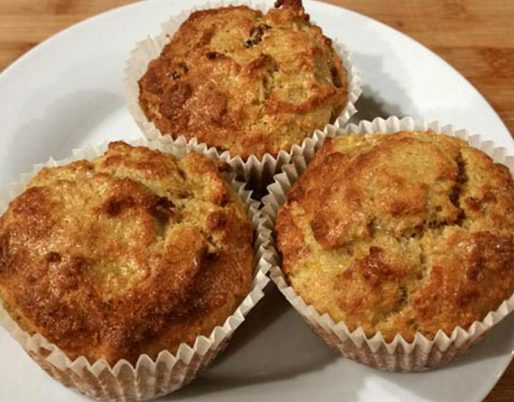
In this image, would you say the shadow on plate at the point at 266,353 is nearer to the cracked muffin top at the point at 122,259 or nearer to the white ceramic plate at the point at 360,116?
the white ceramic plate at the point at 360,116

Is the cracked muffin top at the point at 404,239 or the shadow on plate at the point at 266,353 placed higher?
the cracked muffin top at the point at 404,239

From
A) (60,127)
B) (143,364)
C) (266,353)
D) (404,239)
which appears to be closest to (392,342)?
(404,239)

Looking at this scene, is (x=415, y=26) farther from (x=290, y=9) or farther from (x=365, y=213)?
(x=365, y=213)

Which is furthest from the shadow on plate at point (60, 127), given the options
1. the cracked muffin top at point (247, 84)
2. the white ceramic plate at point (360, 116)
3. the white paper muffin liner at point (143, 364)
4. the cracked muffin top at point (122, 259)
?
the white paper muffin liner at point (143, 364)

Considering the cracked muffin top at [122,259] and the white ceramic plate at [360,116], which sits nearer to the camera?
the cracked muffin top at [122,259]

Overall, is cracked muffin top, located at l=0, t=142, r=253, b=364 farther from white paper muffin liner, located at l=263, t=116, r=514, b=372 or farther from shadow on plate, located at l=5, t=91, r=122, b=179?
shadow on plate, located at l=5, t=91, r=122, b=179

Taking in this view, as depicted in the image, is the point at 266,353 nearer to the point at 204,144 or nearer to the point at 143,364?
the point at 143,364

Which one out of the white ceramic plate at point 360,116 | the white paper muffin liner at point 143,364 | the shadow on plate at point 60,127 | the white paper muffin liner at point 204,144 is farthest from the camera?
the shadow on plate at point 60,127

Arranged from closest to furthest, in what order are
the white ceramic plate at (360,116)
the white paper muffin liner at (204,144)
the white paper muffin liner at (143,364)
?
the white paper muffin liner at (143,364) → the white ceramic plate at (360,116) → the white paper muffin liner at (204,144)
